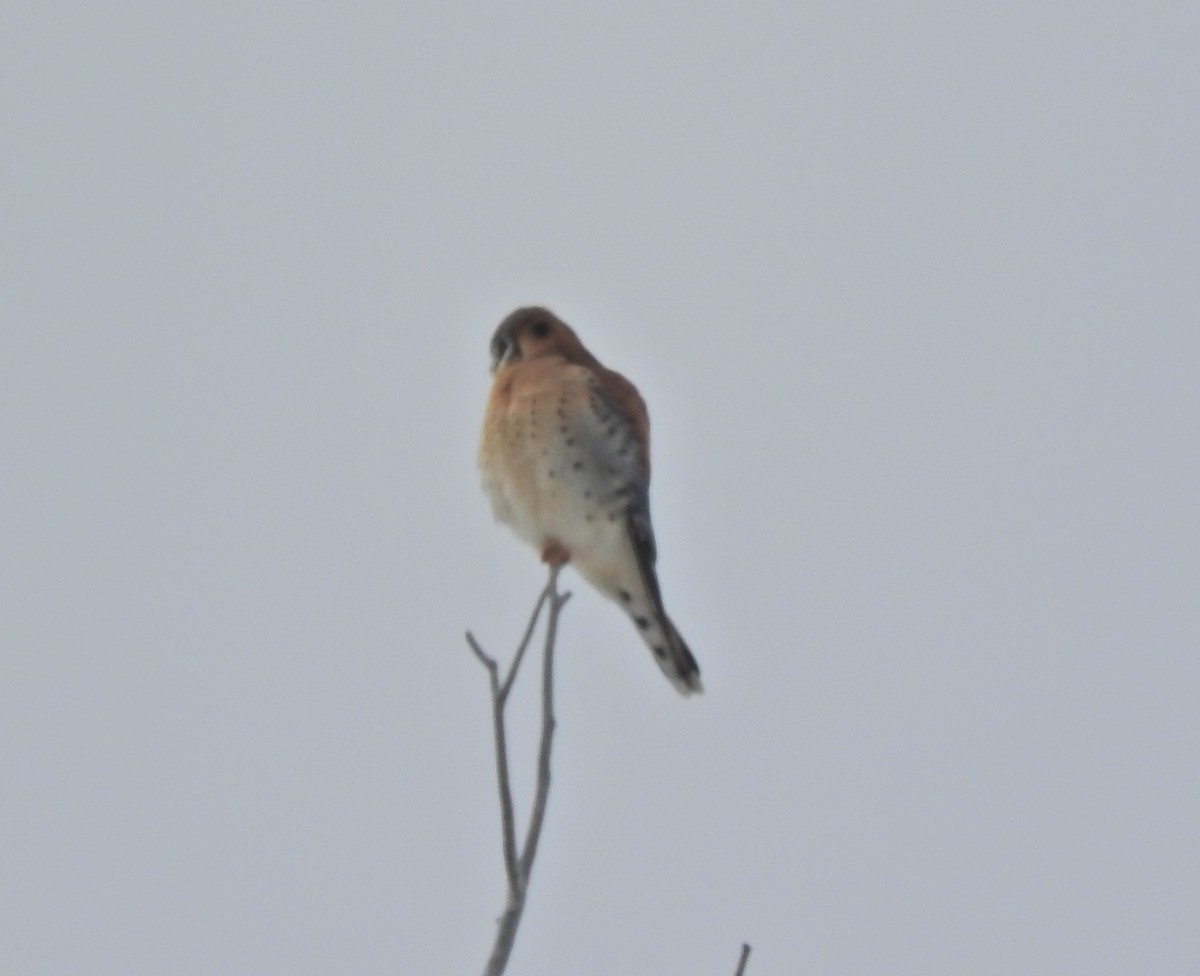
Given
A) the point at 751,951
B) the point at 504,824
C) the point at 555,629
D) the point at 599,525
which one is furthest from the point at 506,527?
the point at 751,951

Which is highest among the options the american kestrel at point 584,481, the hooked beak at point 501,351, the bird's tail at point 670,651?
the hooked beak at point 501,351

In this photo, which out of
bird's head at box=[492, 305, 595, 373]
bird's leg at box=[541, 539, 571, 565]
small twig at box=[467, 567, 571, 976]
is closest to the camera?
small twig at box=[467, 567, 571, 976]

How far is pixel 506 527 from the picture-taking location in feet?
22.9

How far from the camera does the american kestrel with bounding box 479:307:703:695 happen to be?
6.86 metres

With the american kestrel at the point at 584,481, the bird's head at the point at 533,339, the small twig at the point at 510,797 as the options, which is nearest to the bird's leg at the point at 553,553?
the american kestrel at the point at 584,481

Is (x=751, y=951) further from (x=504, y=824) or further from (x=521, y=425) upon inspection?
(x=521, y=425)

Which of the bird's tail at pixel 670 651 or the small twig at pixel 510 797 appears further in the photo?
the bird's tail at pixel 670 651

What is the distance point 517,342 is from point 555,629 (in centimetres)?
327

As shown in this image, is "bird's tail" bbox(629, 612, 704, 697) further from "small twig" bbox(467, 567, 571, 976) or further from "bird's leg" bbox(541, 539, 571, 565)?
"small twig" bbox(467, 567, 571, 976)

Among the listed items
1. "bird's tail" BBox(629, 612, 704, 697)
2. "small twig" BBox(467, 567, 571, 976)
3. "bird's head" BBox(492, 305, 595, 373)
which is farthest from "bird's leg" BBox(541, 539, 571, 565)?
"small twig" BBox(467, 567, 571, 976)

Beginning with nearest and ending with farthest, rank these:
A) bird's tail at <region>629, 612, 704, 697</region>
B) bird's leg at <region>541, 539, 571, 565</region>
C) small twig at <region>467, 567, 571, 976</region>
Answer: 1. small twig at <region>467, 567, 571, 976</region>
2. bird's leg at <region>541, 539, 571, 565</region>
3. bird's tail at <region>629, 612, 704, 697</region>

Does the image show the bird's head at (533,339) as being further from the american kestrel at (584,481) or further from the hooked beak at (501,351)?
the american kestrel at (584,481)

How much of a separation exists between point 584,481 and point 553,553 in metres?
0.26

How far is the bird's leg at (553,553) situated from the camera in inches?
267
